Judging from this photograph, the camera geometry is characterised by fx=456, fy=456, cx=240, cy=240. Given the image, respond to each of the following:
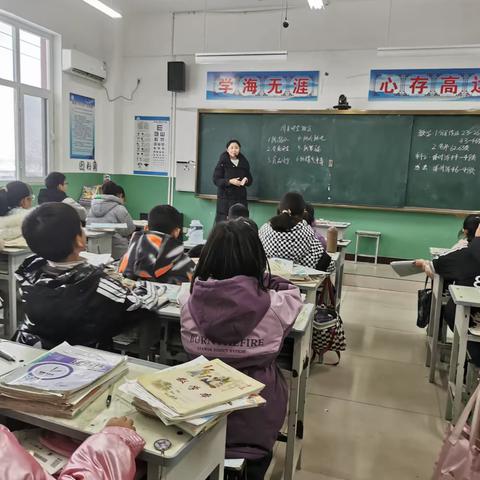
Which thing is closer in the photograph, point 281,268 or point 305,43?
point 281,268

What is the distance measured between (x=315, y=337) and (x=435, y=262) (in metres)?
0.88

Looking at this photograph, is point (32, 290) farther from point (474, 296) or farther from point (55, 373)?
point (474, 296)

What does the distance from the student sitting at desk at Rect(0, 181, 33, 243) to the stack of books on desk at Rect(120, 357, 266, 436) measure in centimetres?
242

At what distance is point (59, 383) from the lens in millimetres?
1052

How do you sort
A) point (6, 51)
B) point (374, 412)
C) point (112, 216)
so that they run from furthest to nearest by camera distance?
1. point (6, 51)
2. point (112, 216)
3. point (374, 412)

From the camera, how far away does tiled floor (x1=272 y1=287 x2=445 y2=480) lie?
2.10 metres

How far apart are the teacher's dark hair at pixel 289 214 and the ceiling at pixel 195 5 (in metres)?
4.26

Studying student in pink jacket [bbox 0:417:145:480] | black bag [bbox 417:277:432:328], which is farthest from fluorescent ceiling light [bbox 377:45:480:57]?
student in pink jacket [bbox 0:417:145:480]

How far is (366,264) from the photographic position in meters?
6.35

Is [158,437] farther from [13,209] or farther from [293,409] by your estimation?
[13,209]

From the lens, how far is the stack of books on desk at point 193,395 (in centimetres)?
95

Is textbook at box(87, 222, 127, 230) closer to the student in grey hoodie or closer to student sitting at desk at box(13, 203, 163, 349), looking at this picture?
the student in grey hoodie

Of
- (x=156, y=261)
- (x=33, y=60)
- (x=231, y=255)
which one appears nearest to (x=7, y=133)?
(x=33, y=60)

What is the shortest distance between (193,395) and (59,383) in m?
0.32
